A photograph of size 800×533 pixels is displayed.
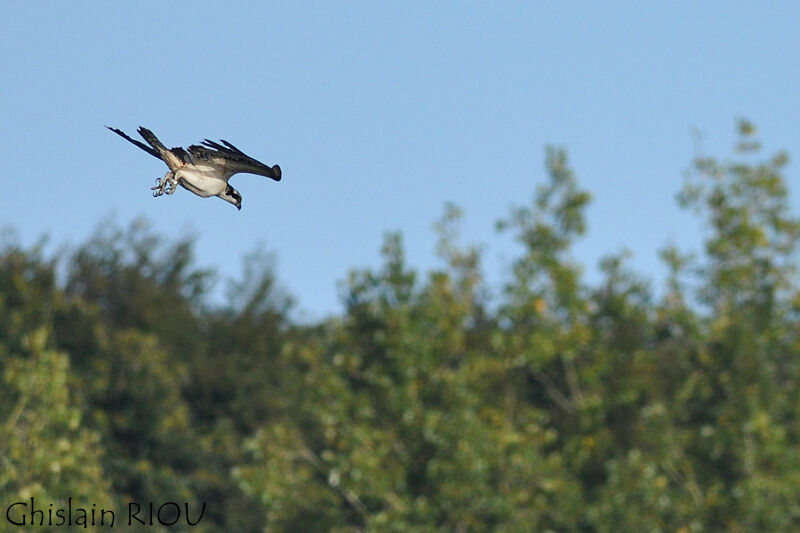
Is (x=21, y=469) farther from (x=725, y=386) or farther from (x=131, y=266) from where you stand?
(x=131, y=266)

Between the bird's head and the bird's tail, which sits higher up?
the bird's tail

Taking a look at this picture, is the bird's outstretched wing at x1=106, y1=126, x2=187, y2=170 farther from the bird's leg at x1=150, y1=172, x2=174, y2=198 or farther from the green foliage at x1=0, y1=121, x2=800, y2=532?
the green foliage at x1=0, y1=121, x2=800, y2=532

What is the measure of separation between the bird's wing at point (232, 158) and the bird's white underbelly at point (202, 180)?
7 centimetres

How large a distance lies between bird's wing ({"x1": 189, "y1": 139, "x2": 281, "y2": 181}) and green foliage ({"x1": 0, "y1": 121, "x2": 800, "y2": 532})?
18619 millimetres

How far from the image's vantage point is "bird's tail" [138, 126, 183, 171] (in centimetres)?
786

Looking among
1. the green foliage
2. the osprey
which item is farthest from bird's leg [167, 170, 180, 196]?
the green foliage

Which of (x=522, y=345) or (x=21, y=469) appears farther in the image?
(x=522, y=345)

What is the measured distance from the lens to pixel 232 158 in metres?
7.93

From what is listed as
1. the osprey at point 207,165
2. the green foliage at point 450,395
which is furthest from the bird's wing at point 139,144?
the green foliage at point 450,395

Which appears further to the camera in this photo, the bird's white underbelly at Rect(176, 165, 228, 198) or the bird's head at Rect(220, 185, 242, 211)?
the bird's head at Rect(220, 185, 242, 211)

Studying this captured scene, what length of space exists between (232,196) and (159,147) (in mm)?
504

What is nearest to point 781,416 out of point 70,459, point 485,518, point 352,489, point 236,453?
point 485,518

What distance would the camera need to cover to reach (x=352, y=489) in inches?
1161

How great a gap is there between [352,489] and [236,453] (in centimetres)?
1098
